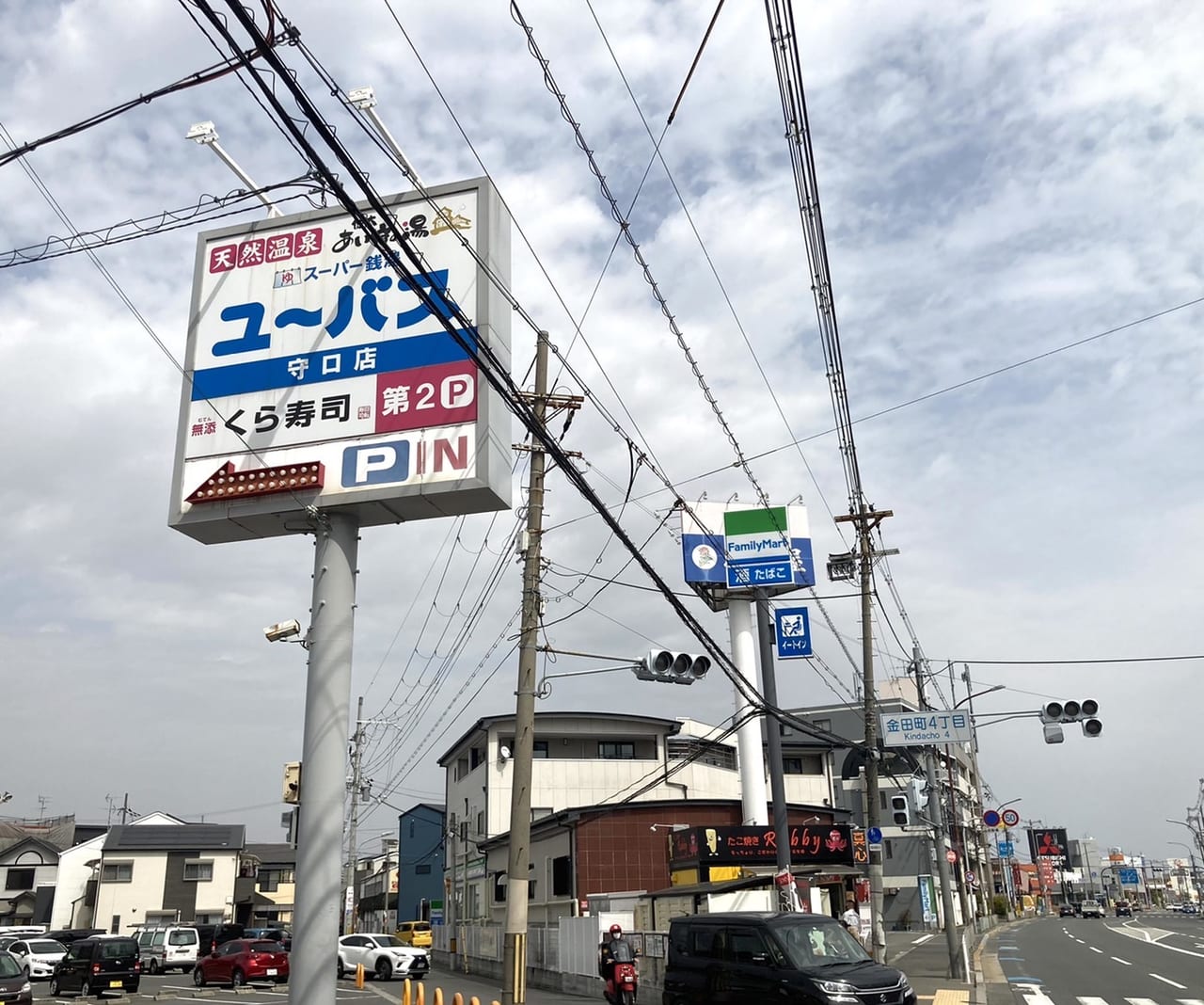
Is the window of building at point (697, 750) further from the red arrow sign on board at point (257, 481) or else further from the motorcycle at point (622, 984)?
the red arrow sign on board at point (257, 481)

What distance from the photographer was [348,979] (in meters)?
33.4

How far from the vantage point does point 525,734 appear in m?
16.8

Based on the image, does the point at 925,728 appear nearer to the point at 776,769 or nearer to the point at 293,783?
the point at 776,769

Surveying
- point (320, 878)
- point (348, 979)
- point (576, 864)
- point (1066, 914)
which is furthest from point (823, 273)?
point (1066, 914)

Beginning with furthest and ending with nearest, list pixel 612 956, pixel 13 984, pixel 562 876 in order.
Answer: pixel 562 876, pixel 612 956, pixel 13 984

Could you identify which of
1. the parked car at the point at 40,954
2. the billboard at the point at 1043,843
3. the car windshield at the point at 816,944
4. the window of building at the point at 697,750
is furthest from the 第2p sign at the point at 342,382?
the billboard at the point at 1043,843

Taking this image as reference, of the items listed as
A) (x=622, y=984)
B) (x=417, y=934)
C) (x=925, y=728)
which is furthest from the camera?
(x=417, y=934)

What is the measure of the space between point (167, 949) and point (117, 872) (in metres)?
20.7

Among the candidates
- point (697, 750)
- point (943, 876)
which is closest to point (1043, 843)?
point (697, 750)

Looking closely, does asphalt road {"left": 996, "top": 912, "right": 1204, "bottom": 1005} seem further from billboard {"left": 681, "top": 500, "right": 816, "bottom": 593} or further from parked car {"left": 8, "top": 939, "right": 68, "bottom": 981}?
parked car {"left": 8, "top": 939, "right": 68, "bottom": 981}

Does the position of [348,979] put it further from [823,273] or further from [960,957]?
[823,273]

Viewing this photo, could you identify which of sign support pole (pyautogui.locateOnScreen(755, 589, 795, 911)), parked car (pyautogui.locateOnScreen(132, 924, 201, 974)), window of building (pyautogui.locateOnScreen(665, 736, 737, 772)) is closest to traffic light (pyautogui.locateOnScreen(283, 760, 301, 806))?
sign support pole (pyautogui.locateOnScreen(755, 589, 795, 911))

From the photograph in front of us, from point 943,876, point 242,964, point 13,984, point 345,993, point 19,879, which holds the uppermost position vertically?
point 19,879

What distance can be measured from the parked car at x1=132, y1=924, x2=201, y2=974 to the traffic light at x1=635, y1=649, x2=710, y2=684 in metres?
31.7
